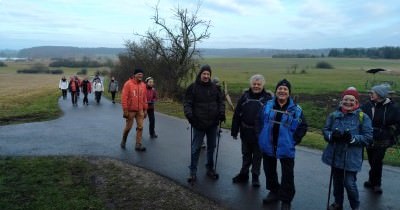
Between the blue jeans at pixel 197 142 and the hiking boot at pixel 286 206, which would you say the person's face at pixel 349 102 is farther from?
the blue jeans at pixel 197 142

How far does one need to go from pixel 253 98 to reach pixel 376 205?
2567 millimetres

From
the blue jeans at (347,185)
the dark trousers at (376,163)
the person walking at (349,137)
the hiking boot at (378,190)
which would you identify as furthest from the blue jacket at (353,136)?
the hiking boot at (378,190)

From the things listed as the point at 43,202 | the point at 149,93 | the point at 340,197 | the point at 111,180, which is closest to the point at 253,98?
the point at 340,197

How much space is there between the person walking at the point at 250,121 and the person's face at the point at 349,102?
1.49m

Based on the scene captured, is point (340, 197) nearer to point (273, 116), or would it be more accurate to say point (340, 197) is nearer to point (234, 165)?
point (273, 116)

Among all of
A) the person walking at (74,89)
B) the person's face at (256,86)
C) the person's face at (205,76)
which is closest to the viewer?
the person's face at (256,86)

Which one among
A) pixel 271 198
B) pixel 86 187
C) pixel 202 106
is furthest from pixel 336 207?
pixel 86 187

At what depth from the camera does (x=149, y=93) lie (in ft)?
42.9

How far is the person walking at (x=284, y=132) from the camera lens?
6.57 metres

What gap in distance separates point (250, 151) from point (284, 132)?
62.6 inches

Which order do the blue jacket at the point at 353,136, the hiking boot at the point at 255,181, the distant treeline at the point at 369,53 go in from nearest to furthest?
the blue jacket at the point at 353,136
the hiking boot at the point at 255,181
the distant treeline at the point at 369,53

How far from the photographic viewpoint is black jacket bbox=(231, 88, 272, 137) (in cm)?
769

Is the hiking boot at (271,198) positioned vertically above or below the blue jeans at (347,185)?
below

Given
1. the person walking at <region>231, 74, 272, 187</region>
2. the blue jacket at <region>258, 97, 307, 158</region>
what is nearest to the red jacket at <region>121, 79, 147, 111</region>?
the person walking at <region>231, 74, 272, 187</region>
